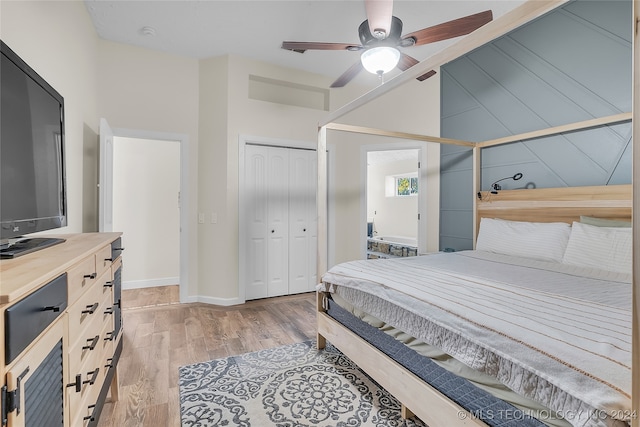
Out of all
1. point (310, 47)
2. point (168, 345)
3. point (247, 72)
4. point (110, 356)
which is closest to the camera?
point (110, 356)

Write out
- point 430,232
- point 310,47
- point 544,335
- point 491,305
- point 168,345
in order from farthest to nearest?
point 430,232 → point 168,345 → point 310,47 → point 491,305 → point 544,335

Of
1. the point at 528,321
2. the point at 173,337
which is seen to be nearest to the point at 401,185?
the point at 173,337

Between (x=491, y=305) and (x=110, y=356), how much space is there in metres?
1.84

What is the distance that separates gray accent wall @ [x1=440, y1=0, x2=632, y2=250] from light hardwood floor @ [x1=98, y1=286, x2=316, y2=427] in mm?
2244

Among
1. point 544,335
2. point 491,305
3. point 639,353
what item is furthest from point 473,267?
point 639,353

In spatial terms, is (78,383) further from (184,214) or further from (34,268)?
(184,214)

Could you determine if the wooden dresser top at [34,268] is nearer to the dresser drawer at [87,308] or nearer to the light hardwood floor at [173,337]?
the dresser drawer at [87,308]

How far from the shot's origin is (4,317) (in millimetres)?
595

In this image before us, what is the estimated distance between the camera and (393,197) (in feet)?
27.1

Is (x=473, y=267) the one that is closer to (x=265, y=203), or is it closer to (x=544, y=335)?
(x=544, y=335)

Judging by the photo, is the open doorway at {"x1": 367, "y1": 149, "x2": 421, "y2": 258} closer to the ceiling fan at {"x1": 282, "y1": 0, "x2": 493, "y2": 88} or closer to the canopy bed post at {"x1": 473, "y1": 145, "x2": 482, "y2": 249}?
the canopy bed post at {"x1": 473, "y1": 145, "x2": 482, "y2": 249}

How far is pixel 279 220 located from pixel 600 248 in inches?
122

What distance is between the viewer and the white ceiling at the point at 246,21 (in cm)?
272

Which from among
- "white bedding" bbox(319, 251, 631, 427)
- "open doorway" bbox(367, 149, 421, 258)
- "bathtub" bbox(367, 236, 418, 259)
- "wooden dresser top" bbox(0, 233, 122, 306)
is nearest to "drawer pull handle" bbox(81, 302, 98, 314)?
"wooden dresser top" bbox(0, 233, 122, 306)
